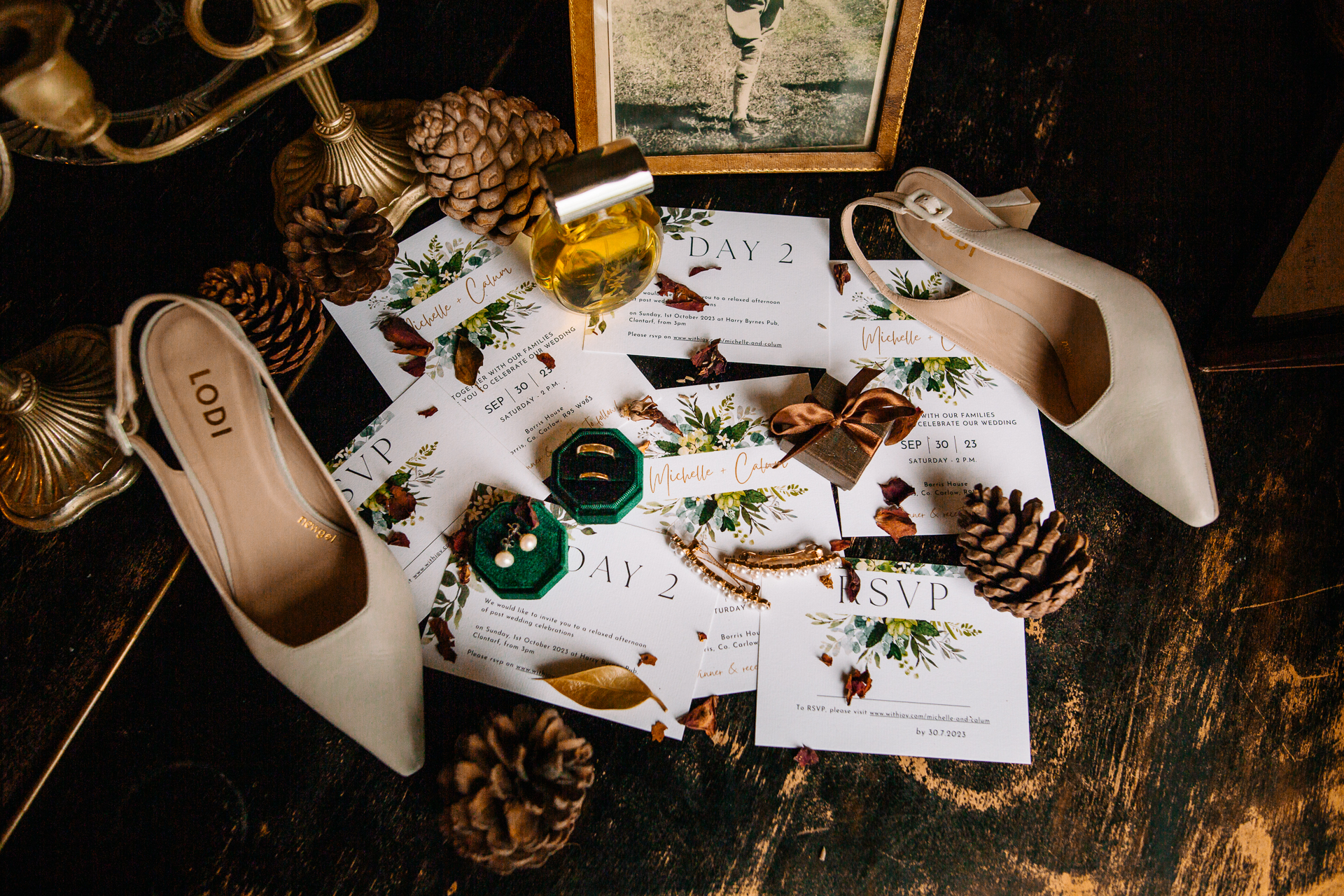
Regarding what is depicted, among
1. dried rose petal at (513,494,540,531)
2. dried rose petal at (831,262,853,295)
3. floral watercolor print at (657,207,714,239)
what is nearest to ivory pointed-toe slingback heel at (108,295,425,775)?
dried rose petal at (513,494,540,531)

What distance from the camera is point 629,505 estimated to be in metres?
0.82

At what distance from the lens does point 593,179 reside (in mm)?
697

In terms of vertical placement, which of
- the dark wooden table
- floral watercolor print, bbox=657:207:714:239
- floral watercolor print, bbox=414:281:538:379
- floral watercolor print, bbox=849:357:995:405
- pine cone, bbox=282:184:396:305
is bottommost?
the dark wooden table

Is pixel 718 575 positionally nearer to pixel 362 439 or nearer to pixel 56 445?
pixel 362 439

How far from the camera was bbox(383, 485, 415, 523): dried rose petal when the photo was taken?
824 mm

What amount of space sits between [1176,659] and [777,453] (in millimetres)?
474

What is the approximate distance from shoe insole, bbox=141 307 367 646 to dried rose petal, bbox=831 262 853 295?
632mm

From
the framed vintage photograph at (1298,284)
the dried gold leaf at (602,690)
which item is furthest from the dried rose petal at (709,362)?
the framed vintage photograph at (1298,284)

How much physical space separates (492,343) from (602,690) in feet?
1.36

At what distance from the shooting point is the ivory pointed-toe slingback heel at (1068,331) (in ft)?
2.69

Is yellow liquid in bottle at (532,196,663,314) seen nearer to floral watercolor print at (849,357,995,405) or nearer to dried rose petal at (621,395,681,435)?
dried rose petal at (621,395,681,435)

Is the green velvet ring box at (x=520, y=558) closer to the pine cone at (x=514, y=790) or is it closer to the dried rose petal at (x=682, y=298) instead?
the pine cone at (x=514, y=790)

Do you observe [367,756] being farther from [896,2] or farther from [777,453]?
[896,2]

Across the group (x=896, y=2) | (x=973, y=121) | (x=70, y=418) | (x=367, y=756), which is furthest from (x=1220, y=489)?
(x=70, y=418)
